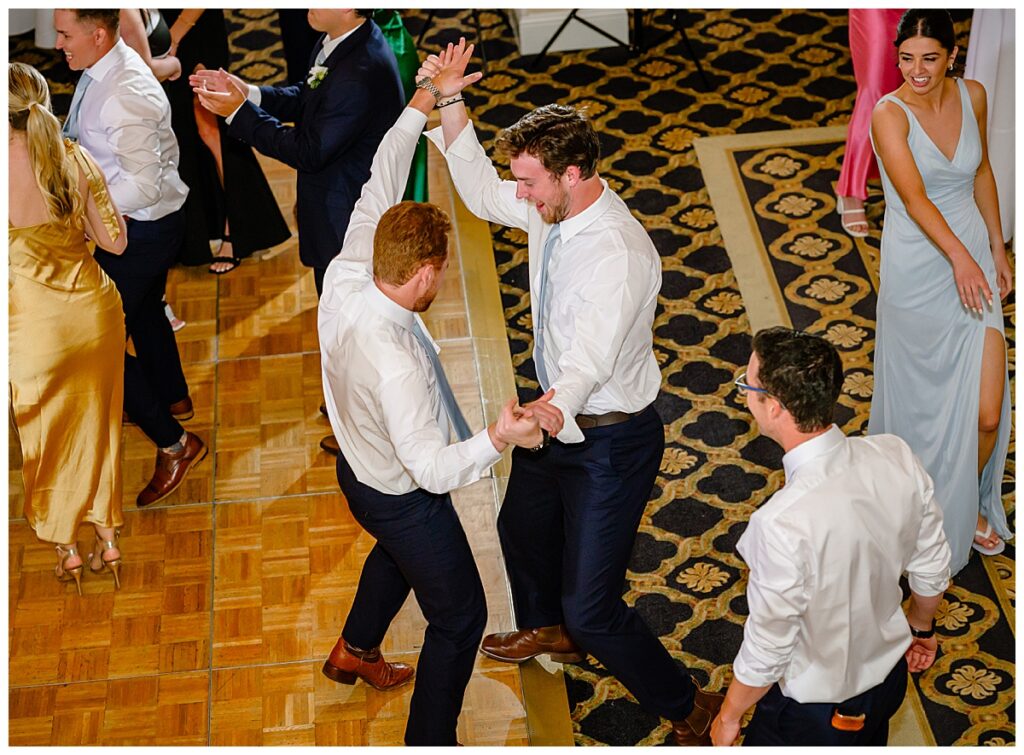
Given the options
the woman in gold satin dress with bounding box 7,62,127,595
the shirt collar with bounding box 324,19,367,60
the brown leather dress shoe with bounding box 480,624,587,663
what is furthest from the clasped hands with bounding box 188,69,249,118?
the brown leather dress shoe with bounding box 480,624,587,663

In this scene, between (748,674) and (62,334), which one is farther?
(62,334)

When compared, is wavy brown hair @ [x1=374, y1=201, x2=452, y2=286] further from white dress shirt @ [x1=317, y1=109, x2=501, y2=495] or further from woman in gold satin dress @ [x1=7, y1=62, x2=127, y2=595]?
woman in gold satin dress @ [x1=7, y1=62, x2=127, y2=595]

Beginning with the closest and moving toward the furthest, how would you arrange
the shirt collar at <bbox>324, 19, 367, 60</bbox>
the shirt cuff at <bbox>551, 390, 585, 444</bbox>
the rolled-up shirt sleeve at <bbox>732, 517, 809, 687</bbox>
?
the rolled-up shirt sleeve at <bbox>732, 517, 809, 687</bbox>
the shirt cuff at <bbox>551, 390, 585, 444</bbox>
the shirt collar at <bbox>324, 19, 367, 60</bbox>

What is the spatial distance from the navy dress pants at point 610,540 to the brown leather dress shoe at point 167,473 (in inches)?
60.8

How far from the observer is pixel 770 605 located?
9.03ft

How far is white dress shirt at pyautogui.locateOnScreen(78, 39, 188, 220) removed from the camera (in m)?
4.23

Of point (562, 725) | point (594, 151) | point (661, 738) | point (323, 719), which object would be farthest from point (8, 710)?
point (594, 151)

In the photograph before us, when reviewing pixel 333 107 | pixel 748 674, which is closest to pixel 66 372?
pixel 333 107

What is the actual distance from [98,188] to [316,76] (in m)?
0.80

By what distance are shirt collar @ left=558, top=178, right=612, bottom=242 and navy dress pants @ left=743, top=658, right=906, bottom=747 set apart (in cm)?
120

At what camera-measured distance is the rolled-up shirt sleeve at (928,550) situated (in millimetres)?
2838

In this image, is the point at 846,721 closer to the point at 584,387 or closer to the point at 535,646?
the point at 584,387

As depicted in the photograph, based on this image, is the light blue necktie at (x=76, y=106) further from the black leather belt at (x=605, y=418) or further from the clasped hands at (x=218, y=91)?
the black leather belt at (x=605, y=418)

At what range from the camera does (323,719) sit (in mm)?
3887
